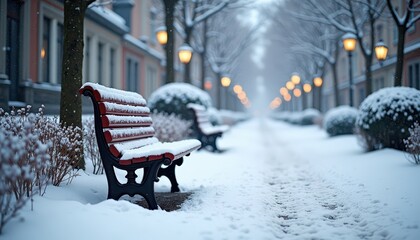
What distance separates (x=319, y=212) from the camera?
4.83 metres

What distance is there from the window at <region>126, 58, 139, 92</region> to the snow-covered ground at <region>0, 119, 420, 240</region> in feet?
52.7

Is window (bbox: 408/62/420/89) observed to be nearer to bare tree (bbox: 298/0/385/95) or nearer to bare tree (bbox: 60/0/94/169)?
bare tree (bbox: 298/0/385/95)

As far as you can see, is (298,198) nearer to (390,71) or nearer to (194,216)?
(194,216)

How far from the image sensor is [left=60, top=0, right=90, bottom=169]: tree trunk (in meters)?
5.93

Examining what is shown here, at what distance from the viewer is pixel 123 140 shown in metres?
4.84

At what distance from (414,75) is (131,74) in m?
16.7

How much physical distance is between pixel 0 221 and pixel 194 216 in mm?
1893

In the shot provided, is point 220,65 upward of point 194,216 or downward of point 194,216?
upward

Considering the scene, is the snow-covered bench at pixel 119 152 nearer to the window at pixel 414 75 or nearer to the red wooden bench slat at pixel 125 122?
the red wooden bench slat at pixel 125 122

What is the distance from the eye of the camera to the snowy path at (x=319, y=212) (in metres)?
3.98

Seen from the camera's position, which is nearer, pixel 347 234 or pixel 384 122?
pixel 347 234

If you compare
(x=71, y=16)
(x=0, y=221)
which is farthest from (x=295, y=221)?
(x=71, y=16)

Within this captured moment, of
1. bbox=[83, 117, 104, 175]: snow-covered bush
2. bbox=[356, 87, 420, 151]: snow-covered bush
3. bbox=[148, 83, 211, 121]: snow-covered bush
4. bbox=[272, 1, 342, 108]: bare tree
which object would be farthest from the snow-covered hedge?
bbox=[272, 1, 342, 108]: bare tree

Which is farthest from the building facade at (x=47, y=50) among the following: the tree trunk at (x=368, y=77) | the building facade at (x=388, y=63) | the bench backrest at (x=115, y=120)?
the building facade at (x=388, y=63)
